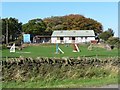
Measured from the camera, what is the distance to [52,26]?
417 ft

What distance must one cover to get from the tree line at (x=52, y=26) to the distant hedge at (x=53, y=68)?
81208mm

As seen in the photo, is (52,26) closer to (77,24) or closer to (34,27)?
(77,24)

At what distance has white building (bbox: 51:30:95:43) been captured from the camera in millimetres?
109875

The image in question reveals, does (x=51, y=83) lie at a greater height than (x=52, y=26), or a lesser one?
lesser

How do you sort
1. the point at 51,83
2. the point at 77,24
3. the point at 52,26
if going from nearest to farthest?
the point at 51,83, the point at 77,24, the point at 52,26

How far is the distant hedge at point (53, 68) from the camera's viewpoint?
55.0 ft

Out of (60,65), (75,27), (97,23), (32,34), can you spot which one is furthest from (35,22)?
(60,65)

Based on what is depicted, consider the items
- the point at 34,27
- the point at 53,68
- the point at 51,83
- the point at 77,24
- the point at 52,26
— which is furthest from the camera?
the point at 52,26

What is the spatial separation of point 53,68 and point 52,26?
109193 mm

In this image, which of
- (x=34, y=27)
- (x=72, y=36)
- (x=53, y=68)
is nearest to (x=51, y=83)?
(x=53, y=68)

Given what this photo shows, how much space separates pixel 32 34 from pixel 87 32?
62.7 feet

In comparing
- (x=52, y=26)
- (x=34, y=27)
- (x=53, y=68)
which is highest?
(x=52, y=26)

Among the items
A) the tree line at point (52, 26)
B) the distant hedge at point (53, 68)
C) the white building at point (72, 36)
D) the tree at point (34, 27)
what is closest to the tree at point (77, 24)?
the tree line at point (52, 26)

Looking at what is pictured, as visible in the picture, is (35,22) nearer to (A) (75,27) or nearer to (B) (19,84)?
(A) (75,27)
